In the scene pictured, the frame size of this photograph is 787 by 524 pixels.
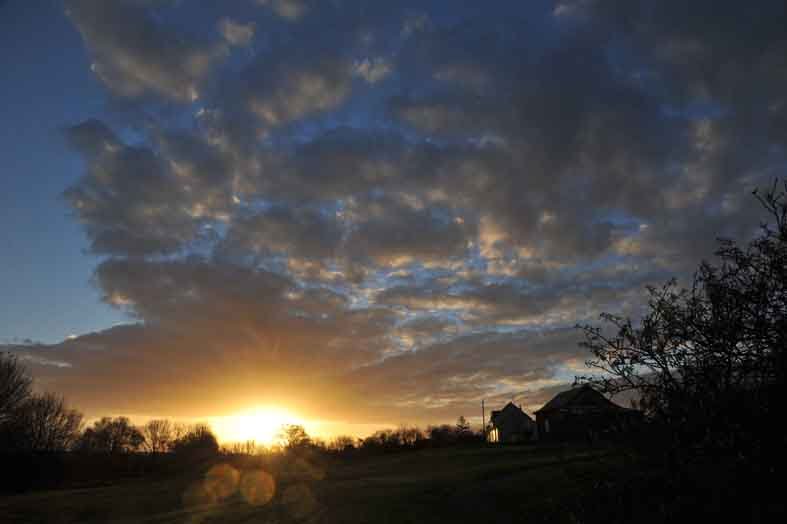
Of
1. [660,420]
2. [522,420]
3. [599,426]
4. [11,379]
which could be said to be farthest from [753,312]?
[522,420]

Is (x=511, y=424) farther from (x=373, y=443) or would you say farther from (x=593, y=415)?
(x=593, y=415)

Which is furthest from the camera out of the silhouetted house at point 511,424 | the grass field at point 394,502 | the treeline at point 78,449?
the silhouetted house at point 511,424

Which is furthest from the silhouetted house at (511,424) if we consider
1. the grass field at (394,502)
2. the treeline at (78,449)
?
the grass field at (394,502)

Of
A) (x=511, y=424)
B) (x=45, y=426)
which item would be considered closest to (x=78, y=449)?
(x=45, y=426)

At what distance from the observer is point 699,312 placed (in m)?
7.36

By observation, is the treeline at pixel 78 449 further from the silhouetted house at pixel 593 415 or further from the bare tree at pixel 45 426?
the silhouetted house at pixel 593 415

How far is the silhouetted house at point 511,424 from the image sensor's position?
10025 centimetres

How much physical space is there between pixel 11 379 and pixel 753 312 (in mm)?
92910

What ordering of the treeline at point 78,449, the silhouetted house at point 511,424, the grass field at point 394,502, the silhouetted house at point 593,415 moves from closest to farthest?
the silhouetted house at point 593,415 → the grass field at point 394,502 → the treeline at point 78,449 → the silhouetted house at point 511,424

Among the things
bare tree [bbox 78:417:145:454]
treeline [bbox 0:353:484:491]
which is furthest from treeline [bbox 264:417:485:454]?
bare tree [bbox 78:417:145:454]

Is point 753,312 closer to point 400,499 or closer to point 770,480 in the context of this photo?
point 770,480

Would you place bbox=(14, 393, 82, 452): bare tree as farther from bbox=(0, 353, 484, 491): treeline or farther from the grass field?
the grass field

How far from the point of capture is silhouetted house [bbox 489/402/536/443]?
329 feet

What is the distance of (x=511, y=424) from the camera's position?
334 feet
